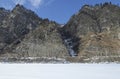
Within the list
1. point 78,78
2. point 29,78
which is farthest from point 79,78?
point 29,78

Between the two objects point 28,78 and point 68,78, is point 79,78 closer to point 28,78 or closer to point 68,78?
point 68,78

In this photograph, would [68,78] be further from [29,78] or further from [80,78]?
[29,78]

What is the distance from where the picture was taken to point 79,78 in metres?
54.9

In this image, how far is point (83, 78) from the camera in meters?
55.0

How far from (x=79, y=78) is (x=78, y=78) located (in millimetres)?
210

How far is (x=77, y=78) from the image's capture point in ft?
180

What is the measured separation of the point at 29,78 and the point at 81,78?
35.4 feet

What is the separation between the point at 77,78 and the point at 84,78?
1.45 metres

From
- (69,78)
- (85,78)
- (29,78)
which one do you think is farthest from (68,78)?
(29,78)

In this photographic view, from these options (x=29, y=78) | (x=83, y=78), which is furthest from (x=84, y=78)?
(x=29, y=78)

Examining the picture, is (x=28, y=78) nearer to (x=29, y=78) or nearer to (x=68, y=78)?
(x=29, y=78)

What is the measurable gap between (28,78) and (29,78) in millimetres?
208

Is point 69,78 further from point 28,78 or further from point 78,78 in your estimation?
point 28,78

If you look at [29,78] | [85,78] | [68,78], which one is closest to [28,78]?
[29,78]
